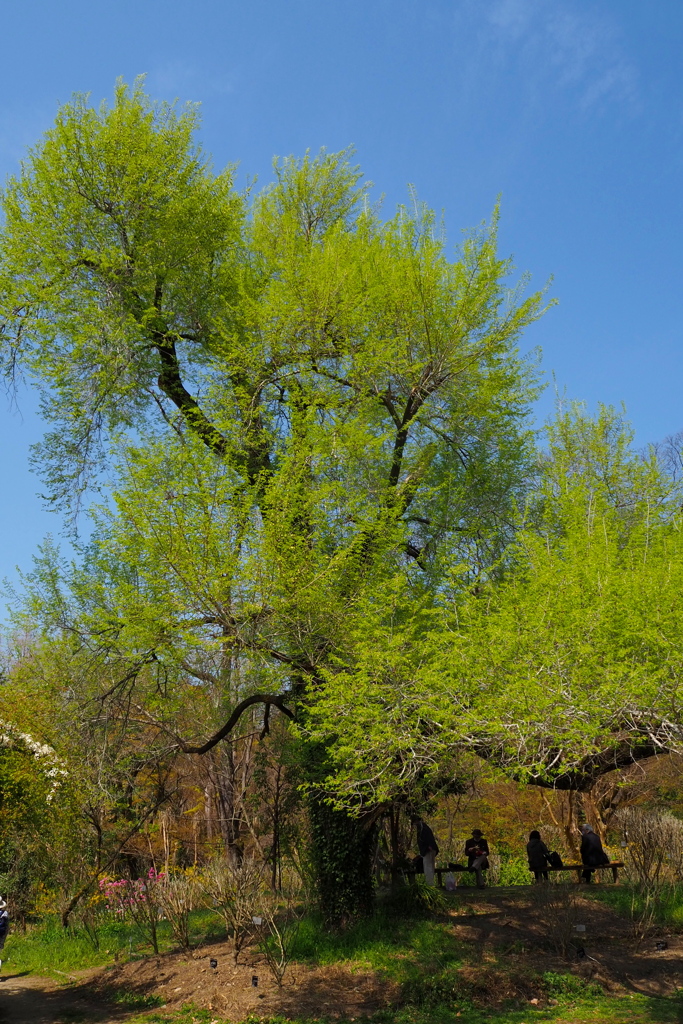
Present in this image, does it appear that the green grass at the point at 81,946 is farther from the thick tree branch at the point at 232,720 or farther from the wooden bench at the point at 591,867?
the wooden bench at the point at 591,867

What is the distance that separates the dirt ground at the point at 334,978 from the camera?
8.96 m

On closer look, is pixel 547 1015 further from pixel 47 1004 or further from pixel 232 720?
pixel 47 1004

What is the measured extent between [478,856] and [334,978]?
548 cm

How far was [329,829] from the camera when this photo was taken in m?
12.0

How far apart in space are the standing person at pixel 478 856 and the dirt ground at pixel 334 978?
7.18 ft

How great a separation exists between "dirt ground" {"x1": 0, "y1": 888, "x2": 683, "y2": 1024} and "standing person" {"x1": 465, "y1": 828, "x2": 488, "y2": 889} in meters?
2.19

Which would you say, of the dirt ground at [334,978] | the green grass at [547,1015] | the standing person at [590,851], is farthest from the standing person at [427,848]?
the green grass at [547,1015]

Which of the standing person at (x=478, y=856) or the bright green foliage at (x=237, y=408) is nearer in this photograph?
the bright green foliage at (x=237, y=408)

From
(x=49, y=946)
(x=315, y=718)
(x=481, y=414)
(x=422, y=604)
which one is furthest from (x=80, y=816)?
(x=481, y=414)

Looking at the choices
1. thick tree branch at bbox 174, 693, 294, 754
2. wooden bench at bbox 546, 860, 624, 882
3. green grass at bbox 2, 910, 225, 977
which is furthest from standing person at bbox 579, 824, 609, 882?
green grass at bbox 2, 910, 225, 977

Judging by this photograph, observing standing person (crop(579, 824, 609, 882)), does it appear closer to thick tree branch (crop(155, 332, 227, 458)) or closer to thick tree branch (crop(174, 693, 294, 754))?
thick tree branch (crop(174, 693, 294, 754))

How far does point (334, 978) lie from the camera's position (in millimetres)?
9680

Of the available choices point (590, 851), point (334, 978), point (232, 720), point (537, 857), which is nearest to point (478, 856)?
point (537, 857)

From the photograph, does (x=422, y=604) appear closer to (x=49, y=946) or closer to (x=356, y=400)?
(x=356, y=400)
